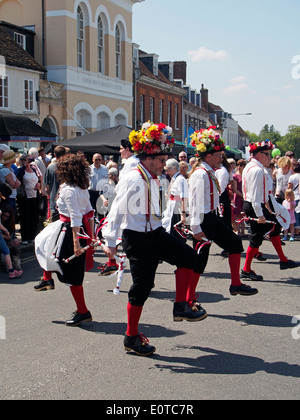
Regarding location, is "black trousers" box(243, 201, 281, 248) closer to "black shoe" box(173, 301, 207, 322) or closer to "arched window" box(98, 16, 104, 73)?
"black shoe" box(173, 301, 207, 322)

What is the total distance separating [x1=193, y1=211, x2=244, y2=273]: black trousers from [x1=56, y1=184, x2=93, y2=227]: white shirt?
57.5 inches

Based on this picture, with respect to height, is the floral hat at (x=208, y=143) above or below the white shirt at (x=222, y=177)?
above

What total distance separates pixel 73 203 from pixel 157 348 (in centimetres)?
177

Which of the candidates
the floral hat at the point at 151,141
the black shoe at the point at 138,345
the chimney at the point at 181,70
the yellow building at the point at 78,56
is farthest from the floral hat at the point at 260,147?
the chimney at the point at 181,70

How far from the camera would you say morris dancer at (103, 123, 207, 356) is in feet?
16.3

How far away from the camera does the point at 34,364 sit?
476 cm

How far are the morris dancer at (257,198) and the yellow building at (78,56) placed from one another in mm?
17913

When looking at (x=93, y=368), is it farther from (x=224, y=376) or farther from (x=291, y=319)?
(x=291, y=319)

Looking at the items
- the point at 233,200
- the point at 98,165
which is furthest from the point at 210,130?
the point at 233,200

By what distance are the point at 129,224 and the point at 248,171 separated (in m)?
3.43

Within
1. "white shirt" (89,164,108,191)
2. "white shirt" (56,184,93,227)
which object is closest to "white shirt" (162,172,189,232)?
"white shirt" (89,164,108,191)

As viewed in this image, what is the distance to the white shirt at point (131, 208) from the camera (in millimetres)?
4961

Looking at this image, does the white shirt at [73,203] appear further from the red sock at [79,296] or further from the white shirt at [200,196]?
the white shirt at [200,196]
